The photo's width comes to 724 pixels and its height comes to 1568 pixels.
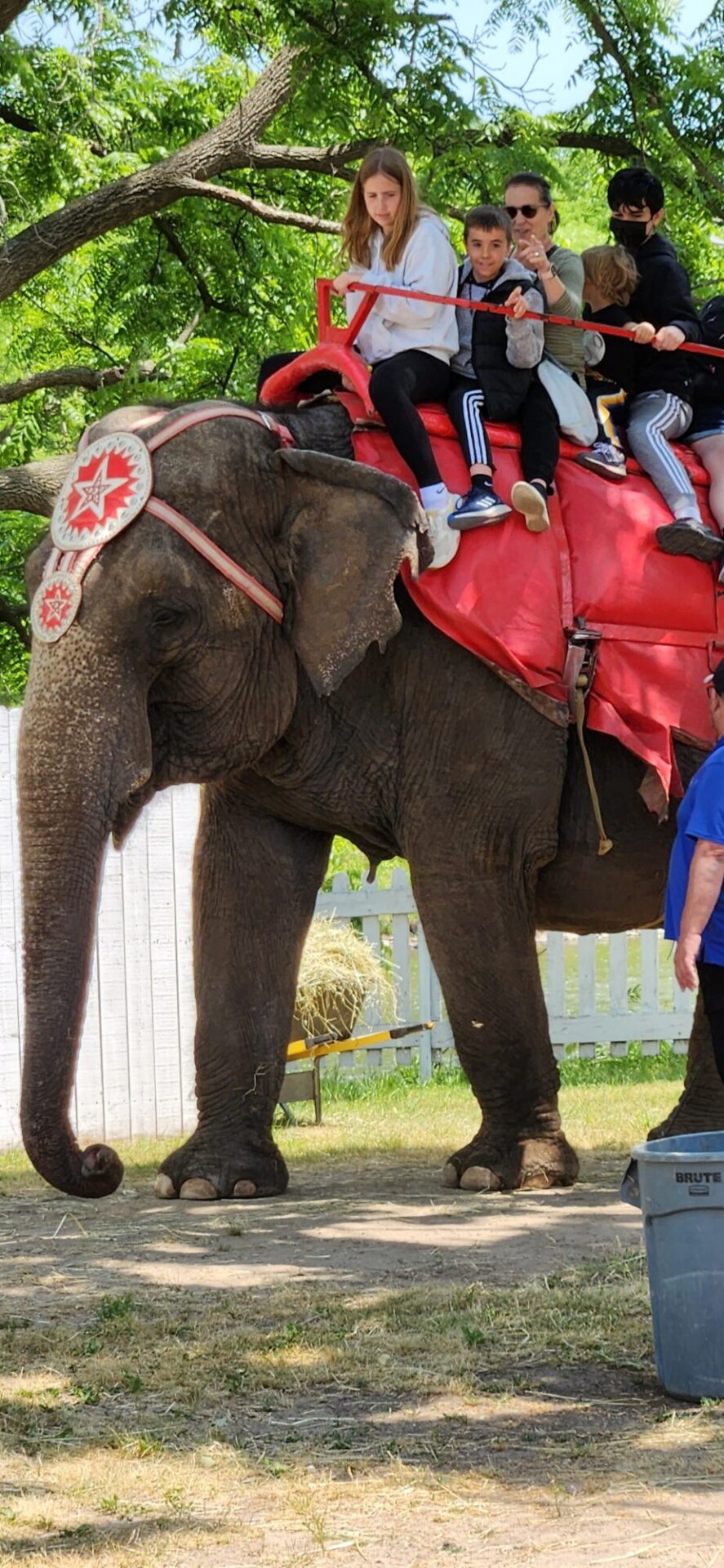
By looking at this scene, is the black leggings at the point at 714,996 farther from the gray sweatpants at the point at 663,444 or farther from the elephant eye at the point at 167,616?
the gray sweatpants at the point at 663,444

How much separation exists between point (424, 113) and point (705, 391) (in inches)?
166

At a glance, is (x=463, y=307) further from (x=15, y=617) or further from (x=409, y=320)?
(x=15, y=617)

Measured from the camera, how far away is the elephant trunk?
5988 millimetres

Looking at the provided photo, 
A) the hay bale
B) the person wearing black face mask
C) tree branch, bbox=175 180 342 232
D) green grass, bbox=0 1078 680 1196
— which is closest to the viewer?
the person wearing black face mask

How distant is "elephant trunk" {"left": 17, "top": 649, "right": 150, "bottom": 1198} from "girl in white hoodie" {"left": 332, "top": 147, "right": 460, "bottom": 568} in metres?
1.36

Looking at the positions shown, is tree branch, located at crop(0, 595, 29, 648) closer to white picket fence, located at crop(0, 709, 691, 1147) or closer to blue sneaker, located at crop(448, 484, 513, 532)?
white picket fence, located at crop(0, 709, 691, 1147)

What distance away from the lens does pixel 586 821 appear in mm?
7629

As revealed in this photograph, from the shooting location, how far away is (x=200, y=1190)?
7.89 meters

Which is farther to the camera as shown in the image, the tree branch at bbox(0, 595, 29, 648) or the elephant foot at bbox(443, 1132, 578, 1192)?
the tree branch at bbox(0, 595, 29, 648)

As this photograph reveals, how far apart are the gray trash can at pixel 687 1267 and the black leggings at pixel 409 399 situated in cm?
322

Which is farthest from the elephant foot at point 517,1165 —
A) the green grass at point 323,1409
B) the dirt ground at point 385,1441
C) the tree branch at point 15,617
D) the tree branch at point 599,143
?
the tree branch at point 15,617

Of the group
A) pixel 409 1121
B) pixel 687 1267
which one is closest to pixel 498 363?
pixel 687 1267

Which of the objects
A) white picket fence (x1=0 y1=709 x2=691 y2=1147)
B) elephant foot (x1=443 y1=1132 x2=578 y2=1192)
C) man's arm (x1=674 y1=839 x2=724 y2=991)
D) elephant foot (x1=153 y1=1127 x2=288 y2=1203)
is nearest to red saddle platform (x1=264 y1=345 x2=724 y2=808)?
elephant foot (x1=443 y1=1132 x2=578 y2=1192)

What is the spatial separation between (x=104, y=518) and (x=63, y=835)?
1.17 m
